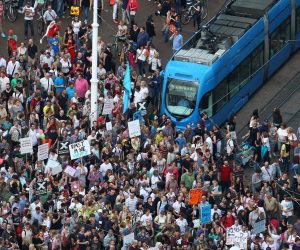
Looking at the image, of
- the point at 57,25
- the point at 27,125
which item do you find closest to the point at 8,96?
the point at 27,125

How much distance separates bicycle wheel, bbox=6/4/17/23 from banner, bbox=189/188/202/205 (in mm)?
16665

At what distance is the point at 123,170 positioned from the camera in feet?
166

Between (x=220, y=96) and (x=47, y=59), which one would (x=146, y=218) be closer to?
(x=220, y=96)

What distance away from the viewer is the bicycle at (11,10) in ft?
205

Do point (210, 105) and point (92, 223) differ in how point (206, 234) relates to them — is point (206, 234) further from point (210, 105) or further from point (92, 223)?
point (210, 105)

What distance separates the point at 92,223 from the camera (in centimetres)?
4775

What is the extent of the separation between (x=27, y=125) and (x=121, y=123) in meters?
3.28

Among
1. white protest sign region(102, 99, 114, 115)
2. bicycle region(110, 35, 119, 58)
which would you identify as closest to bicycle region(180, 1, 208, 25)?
bicycle region(110, 35, 119, 58)

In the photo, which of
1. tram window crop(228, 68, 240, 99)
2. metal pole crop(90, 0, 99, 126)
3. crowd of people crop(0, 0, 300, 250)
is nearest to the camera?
crowd of people crop(0, 0, 300, 250)

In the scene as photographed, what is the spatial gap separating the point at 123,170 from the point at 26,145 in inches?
128

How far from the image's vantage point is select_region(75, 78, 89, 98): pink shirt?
55781mm

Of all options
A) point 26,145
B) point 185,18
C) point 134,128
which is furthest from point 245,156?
point 185,18

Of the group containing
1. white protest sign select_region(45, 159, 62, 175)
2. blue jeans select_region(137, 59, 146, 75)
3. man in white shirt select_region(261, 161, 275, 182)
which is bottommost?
blue jeans select_region(137, 59, 146, 75)

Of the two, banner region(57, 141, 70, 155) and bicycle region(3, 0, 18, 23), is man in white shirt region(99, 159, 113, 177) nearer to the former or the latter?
banner region(57, 141, 70, 155)
